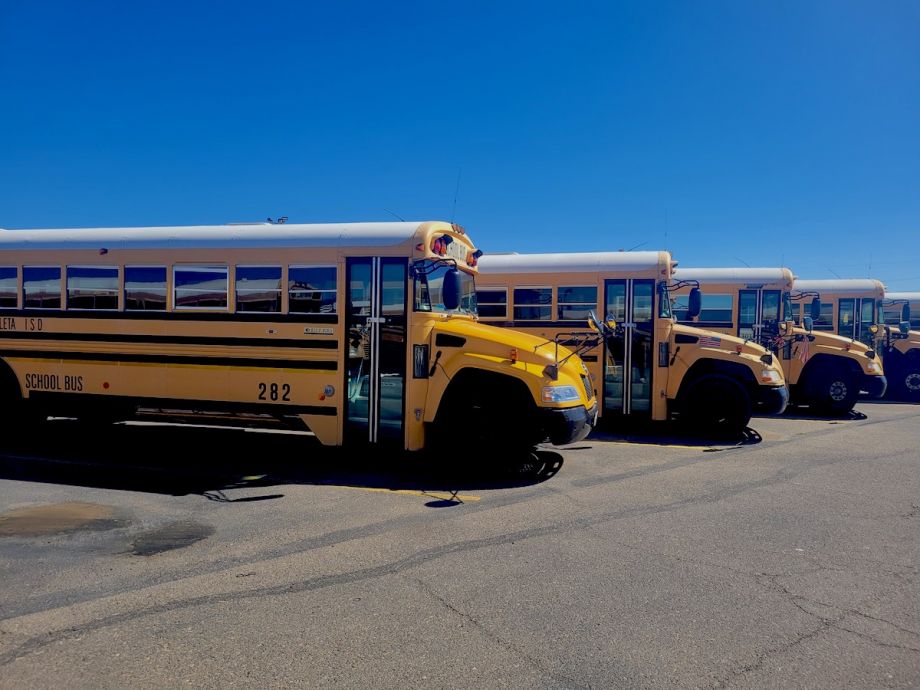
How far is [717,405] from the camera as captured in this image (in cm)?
947

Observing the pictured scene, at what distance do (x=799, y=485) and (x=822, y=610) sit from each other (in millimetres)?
3301

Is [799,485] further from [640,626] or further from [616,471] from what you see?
[640,626]

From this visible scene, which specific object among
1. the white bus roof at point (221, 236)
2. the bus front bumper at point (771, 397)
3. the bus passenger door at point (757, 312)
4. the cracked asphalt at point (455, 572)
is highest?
→ the white bus roof at point (221, 236)

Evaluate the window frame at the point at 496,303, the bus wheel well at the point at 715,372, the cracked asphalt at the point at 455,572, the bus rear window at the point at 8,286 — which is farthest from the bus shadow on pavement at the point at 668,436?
the bus rear window at the point at 8,286

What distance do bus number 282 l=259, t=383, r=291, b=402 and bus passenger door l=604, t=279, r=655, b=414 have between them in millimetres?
4931

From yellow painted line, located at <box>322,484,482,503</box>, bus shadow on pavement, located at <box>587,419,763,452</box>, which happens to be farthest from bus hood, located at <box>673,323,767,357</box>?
yellow painted line, located at <box>322,484,482,503</box>

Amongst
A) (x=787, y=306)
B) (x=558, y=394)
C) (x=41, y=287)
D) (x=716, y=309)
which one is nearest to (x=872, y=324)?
(x=787, y=306)

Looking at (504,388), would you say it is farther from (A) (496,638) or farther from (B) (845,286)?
(B) (845,286)

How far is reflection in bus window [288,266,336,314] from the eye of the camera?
6934mm

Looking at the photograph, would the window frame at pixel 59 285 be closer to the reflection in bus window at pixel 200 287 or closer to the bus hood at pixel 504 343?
the reflection in bus window at pixel 200 287

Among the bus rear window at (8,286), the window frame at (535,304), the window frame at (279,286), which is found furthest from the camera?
the window frame at (535,304)

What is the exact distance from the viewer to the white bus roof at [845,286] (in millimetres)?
15141

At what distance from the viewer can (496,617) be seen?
3.55 m

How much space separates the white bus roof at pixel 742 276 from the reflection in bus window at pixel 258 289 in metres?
8.47
